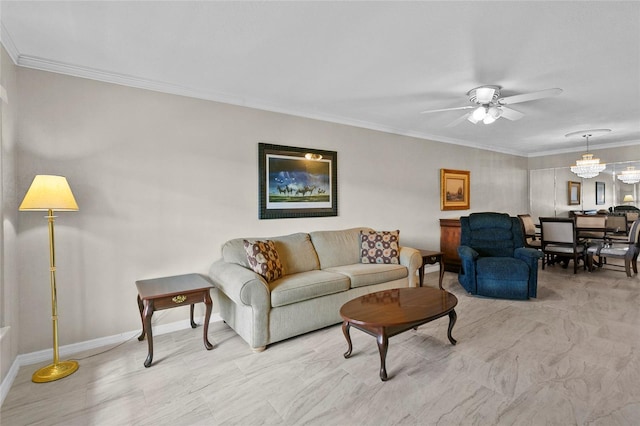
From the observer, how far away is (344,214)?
459 centimetres

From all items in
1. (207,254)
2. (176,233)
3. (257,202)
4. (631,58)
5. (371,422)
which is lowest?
(371,422)

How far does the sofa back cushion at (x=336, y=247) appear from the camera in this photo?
12.8 feet

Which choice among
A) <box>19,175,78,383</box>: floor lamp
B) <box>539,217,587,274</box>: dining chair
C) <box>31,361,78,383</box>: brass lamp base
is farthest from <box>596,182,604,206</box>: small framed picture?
<box>31,361,78,383</box>: brass lamp base

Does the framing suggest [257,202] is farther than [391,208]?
No

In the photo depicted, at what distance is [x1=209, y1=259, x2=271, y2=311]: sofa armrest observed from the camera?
2.71m

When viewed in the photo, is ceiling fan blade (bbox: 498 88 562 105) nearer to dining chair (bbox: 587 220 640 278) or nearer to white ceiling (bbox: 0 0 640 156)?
white ceiling (bbox: 0 0 640 156)

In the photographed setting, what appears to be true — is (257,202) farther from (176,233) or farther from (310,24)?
(310,24)

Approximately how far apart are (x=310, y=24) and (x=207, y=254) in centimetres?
244

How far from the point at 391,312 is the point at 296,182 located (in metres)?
2.16

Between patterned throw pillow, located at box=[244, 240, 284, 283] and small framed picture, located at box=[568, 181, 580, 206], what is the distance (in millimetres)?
7275

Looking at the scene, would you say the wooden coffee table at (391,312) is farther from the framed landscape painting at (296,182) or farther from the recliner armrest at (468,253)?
the framed landscape painting at (296,182)

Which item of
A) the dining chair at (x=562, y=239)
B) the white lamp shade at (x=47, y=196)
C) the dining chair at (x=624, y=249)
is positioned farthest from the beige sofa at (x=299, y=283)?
the dining chair at (x=624, y=249)

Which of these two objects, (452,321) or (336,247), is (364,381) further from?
(336,247)

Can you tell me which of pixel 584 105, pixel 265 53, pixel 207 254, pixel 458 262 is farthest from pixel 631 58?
pixel 207 254
